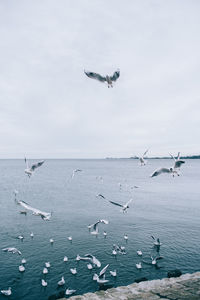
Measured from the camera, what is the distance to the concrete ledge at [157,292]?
13.3 metres

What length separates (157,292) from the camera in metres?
14.1

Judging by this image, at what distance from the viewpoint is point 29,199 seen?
5256 centimetres

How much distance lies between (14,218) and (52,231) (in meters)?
8.77

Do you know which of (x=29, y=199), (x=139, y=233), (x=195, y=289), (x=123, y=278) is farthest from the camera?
(x=29, y=199)

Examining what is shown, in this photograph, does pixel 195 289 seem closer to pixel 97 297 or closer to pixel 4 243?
pixel 97 297

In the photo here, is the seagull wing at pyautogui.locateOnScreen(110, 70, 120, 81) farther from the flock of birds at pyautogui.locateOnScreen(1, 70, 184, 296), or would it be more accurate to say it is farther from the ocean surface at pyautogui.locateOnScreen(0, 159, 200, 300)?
the ocean surface at pyautogui.locateOnScreen(0, 159, 200, 300)

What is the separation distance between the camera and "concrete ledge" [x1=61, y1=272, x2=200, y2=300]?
43.5 feet

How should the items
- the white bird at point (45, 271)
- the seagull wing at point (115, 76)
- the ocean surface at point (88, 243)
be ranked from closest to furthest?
the seagull wing at point (115, 76), the ocean surface at point (88, 243), the white bird at point (45, 271)

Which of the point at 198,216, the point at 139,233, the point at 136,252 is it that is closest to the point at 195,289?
the point at 136,252

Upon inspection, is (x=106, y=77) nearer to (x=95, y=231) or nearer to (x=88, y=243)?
(x=95, y=231)

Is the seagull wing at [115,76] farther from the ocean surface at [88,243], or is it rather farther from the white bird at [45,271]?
the white bird at [45,271]

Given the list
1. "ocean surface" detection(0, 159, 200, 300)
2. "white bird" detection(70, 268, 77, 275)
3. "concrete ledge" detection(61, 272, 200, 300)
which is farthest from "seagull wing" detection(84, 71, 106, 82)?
"white bird" detection(70, 268, 77, 275)

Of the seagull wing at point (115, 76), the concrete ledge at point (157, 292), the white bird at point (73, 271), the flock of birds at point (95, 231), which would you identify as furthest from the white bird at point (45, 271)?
the seagull wing at point (115, 76)

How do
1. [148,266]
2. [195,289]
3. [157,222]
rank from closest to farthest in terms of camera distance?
[195,289] → [148,266] → [157,222]
